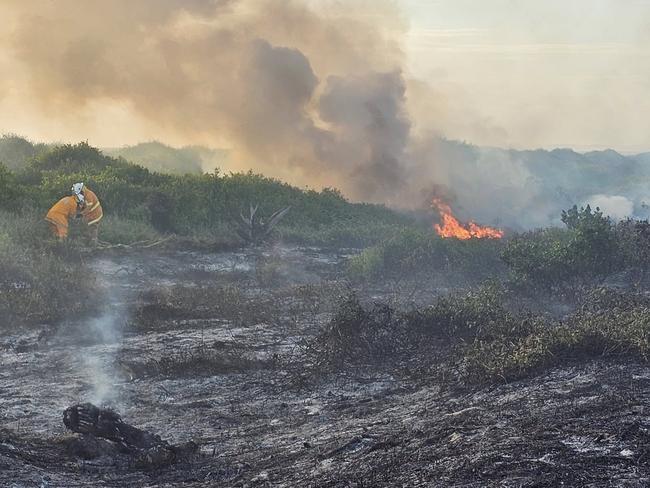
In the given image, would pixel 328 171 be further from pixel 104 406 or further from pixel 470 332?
pixel 104 406

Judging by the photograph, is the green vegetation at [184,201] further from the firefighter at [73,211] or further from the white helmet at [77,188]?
the white helmet at [77,188]

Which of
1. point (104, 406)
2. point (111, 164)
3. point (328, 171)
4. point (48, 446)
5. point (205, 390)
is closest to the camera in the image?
point (48, 446)

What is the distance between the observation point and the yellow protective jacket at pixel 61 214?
1642 cm

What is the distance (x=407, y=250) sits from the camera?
60.0 feet

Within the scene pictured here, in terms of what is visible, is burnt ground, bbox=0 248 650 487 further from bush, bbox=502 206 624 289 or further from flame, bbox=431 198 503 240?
flame, bbox=431 198 503 240

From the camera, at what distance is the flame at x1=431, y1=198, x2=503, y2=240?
21.9 metres

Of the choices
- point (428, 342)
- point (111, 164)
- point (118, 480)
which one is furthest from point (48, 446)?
point (111, 164)

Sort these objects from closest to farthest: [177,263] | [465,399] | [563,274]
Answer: [465,399]
[563,274]
[177,263]

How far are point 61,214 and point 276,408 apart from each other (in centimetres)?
932

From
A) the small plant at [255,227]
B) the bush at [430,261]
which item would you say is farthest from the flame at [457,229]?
the small plant at [255,227]

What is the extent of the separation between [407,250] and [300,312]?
5.08 meters

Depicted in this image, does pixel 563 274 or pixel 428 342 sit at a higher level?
pixel 563 274

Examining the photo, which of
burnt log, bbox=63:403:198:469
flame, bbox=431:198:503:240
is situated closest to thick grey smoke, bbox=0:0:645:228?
flame, bbox=431:198:503:240

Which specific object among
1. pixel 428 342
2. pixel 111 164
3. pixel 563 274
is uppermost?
pixel 111 164
